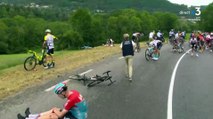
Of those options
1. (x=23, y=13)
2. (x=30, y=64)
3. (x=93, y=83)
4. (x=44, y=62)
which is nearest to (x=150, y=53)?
(x=44, y=62)

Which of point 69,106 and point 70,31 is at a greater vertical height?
point 69,106

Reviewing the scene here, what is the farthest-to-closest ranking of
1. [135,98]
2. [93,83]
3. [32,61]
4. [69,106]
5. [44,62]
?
[44,62] < [32,61] < [93,83] < [135,98] < [69,106]

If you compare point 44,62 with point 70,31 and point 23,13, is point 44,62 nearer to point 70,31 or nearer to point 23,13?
point 70,31

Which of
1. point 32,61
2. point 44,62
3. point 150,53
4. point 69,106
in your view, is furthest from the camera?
point 150,53

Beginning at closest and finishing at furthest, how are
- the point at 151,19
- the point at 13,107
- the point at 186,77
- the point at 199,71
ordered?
1. the point at 13,107
2. the point at 186,77
3. the point at 199,71
4. the point at 151,19

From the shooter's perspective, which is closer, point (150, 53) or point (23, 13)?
point (150, 53)

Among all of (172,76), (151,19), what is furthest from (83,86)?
(151,19)

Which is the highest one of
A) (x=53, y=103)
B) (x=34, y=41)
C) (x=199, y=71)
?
(x=53, y=103)

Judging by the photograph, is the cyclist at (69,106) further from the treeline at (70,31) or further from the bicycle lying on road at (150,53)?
the treeline at (70,31)

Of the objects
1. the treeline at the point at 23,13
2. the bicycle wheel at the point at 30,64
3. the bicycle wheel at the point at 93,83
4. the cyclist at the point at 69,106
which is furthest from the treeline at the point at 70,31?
the cyclist at the point at 69,106

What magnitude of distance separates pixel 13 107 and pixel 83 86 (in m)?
4.22

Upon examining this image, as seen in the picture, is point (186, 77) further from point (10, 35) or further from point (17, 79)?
point (10, 35)

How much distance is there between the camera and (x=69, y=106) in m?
8.08

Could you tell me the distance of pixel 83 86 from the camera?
16031 millimetres
